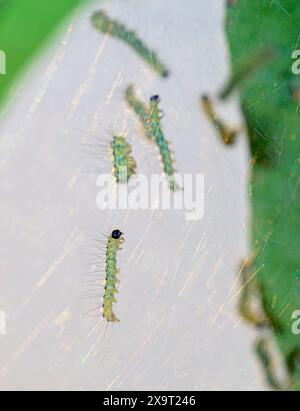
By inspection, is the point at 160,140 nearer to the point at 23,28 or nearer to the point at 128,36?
the point at 128,36

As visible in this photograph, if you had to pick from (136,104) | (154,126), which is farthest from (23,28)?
(154,126)

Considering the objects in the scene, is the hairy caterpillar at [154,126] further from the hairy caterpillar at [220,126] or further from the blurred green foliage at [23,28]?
the blurred green foliage at [23,28]

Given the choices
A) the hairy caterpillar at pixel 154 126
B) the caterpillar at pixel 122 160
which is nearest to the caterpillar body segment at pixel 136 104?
the hairy caterpillar at pixel 154 126

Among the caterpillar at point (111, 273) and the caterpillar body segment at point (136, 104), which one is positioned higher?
the caterpillar body segment at point (136, 104)

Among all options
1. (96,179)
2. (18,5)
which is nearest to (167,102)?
(96,179)

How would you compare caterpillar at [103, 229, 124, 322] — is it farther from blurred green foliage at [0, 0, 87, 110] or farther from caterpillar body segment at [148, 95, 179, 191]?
blurred green foliage at [0, 0, 87, 110]

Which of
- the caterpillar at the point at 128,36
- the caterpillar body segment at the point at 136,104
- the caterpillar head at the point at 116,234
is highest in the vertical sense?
the caterpillar at the point at 128,36
